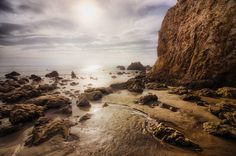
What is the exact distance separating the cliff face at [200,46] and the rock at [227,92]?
1.47 m

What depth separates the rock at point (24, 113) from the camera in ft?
41.9

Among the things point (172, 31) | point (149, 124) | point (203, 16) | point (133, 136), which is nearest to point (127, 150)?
point (133, 136)

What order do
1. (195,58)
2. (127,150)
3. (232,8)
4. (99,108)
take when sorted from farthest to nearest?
1. (195,58)
2. (232,8)
3. (99,108)
4. (127,150)

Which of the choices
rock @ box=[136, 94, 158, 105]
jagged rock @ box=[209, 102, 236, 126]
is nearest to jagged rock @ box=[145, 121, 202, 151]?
jagged rock @ box=[209, 102, 236, 126]

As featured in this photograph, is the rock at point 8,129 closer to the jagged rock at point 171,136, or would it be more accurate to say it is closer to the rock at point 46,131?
the rock at point 46,131

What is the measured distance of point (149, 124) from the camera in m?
11.8

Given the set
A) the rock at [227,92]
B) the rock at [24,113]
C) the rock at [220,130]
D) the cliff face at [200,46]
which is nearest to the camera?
the rock at [220,130]

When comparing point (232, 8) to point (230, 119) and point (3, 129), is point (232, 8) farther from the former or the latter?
point (3, 129)

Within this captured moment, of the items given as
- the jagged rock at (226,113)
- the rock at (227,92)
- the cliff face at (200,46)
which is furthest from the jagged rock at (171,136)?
the cliff face at (200,46)

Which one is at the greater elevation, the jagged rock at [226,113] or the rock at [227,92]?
the rock at [227,92]

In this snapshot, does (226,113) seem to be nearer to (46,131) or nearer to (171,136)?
(171,136)

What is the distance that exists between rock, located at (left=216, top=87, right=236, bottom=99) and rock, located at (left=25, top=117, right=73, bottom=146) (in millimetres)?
17475

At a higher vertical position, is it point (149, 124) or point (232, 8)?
point (232, 8)

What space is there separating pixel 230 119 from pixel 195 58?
1332 cm
